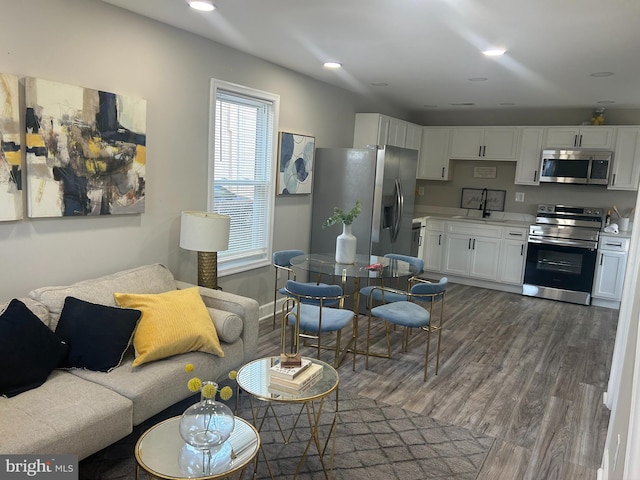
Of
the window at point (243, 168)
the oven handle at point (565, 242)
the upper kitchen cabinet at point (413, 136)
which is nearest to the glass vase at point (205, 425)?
the window at point (243, 168)

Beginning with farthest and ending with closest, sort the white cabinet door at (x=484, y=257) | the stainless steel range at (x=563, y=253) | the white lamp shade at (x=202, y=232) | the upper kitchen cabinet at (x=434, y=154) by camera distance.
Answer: the upper kitchen cabinet at (x=434, y=154)
the white cabinet door at (x=484, y=257)
the stainless steel range at (x=563, y=253)
the white lamp shade at (x=202, y=232)

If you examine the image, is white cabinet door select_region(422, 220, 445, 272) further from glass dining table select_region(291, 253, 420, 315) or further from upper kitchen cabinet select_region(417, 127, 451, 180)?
glass dining table select_region(291, 253, 420, 315)

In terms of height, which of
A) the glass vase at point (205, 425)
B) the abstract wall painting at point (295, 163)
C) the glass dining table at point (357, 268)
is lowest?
the glass vase at point (205, 425)

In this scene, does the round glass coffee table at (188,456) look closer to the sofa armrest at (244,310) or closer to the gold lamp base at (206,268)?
the sofa armrest at (244,310)

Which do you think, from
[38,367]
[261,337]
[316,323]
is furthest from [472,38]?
[38,367]

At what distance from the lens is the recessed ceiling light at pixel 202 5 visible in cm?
286

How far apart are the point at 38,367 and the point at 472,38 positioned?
3304 mm

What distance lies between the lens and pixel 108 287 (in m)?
2.84

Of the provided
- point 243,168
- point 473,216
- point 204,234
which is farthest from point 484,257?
point 204,234

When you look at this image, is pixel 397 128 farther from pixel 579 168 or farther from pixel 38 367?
pixel 38 367

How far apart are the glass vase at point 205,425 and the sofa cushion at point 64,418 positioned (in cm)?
51

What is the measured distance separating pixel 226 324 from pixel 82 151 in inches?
53.9

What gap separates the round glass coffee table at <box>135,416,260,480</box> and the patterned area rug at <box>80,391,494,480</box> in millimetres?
494

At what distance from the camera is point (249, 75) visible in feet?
13.8
